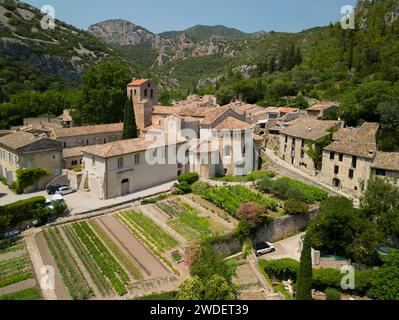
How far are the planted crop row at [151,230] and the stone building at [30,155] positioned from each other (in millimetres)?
13891

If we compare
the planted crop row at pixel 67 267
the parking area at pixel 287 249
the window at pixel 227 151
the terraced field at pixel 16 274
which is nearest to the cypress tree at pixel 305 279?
the parking area at pixel 287 249

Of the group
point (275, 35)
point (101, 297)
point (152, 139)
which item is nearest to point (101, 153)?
point (152, 139)

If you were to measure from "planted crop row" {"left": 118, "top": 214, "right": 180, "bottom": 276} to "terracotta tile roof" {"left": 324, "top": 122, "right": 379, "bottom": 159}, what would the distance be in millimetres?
25752

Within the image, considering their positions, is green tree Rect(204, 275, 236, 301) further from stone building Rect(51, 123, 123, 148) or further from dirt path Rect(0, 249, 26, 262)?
stone building Rect(51, 123, 123, 148)

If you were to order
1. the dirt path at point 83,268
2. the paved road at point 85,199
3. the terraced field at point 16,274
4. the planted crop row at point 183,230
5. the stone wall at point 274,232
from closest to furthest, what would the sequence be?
the terraced field at point 16,274, the dirt path at point 83,268, the stone wall at point 274,232, the planted crop row at point 183,230, the paved road at point 85,199

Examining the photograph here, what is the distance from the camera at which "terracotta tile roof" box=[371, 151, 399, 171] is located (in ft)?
Result: 123

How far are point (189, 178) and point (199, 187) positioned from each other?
2386 mm

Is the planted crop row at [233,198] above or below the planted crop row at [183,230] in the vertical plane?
above

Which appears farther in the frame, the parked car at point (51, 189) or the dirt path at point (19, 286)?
the parked car at point (51, 189)

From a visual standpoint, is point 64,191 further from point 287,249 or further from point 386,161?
point 386,161

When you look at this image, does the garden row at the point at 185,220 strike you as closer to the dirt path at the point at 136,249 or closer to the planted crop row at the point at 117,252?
the dirt path at the point at 136,249

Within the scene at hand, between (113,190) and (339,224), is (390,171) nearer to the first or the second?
(339,224)

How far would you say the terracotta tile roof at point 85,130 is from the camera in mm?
50062

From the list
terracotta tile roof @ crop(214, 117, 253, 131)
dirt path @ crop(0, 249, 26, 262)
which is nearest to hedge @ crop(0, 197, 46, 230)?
dirt path @ crop(0, 249, 26, 262)
